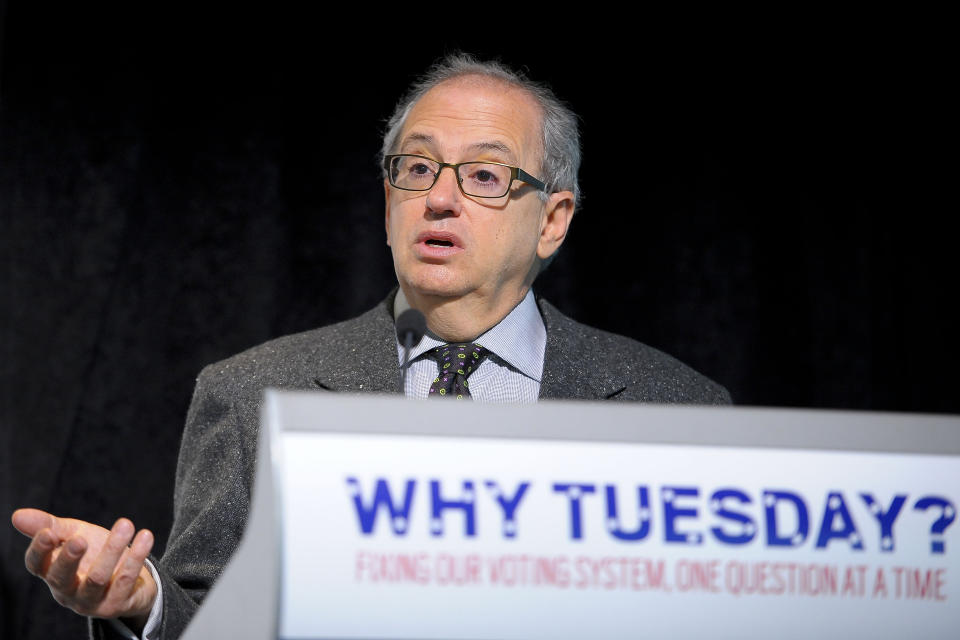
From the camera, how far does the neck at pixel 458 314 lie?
182 centimetres

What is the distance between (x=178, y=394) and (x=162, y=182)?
497 mm

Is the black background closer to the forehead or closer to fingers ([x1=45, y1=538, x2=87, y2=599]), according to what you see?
the forehead

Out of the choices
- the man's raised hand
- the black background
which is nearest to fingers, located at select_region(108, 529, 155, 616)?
the man's raised hand

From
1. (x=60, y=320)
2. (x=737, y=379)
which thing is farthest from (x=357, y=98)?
(x=737, y=379)

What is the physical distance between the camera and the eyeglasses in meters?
1.80

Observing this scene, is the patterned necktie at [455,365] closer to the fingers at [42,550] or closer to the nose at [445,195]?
the nose at [445,195]

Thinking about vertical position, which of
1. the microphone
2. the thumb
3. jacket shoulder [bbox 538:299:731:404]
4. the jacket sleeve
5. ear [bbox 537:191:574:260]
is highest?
ear [bbox 537:191:574:260]

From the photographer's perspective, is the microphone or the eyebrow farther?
the eyebrow

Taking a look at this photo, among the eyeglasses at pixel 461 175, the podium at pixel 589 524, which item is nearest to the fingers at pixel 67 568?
the podium at pixel 589 524

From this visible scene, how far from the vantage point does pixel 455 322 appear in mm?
1835

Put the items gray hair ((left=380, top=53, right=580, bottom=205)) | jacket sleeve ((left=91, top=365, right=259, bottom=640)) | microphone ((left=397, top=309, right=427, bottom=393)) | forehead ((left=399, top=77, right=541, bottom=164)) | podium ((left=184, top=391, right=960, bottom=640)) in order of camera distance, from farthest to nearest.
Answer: gray hair ((left=380, top=53, right=580, bottom=205)), forehead ((left=399, top=77, right=541, bottom=164)), jacket sleeve ((left=91, top=365, right=259, bottom=640)), microphone ((left=397, top=309, right=427, bottom=393)), podium ((left=184, top=391, right=960, bottom=640))

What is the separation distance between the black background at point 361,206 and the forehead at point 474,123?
62 centimetres

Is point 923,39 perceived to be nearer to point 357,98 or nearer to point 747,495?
point 357,98

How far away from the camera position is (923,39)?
8.61 ft
